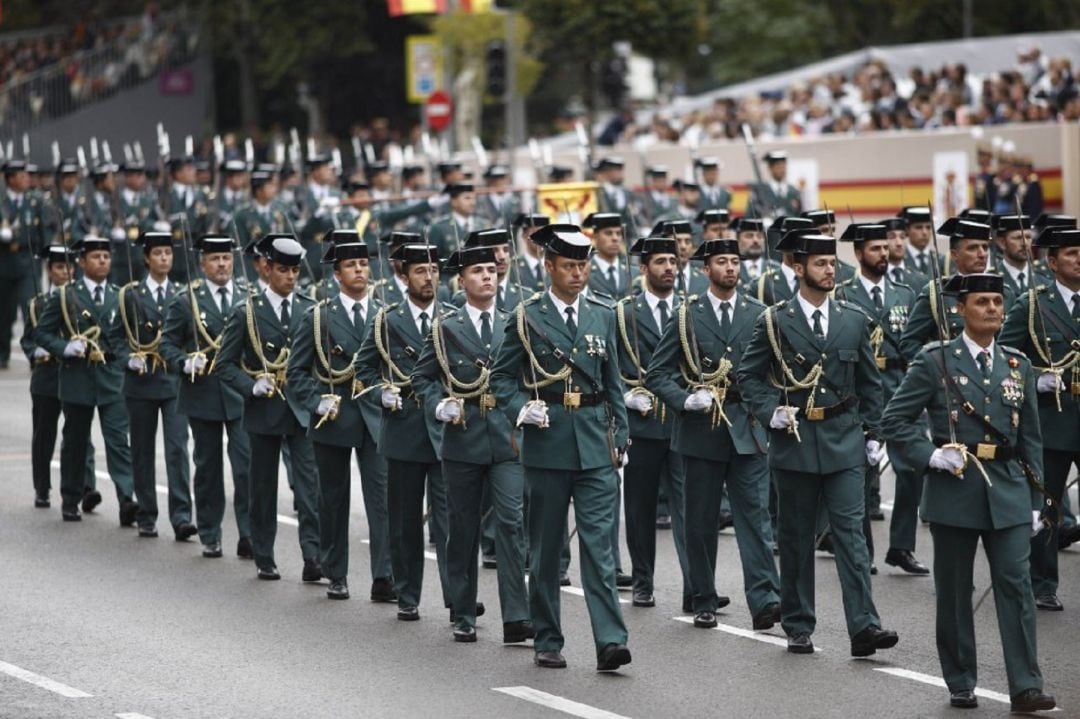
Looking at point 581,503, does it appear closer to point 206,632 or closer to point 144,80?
point 206,632

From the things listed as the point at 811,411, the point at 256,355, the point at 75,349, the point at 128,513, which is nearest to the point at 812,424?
the point at 811,411

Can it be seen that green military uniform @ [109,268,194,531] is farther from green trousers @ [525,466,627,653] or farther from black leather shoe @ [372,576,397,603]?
green trousers @ [525,466,627,653]

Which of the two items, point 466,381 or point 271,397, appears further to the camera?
point 271,397

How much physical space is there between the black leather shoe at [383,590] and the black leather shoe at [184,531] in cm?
241

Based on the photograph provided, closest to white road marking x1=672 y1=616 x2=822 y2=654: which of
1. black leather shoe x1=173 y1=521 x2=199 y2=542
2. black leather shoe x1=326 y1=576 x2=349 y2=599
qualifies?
black leather shoe x1=326 y1=576 x2=349 y2=599

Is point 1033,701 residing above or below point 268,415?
below

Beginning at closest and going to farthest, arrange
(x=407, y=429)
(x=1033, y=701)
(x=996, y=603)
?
(x=1033, y=701) → (x=996, y=603) → (x=407, y=429)

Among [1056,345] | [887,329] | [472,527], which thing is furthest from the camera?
[887,329]

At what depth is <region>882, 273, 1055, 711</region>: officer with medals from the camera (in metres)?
10.1

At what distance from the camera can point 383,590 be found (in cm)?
1305

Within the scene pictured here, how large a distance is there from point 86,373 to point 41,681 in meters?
5.49

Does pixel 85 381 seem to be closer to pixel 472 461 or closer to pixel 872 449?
pixel 472 461

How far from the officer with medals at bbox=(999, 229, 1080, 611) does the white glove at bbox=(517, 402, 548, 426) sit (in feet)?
10.4

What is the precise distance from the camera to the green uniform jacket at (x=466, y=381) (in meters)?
11.8
